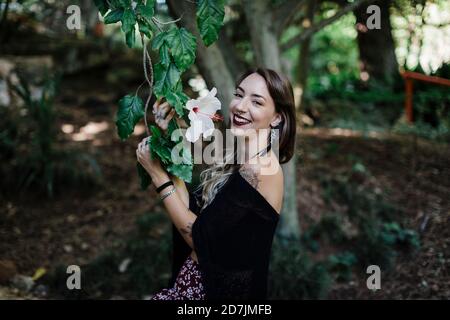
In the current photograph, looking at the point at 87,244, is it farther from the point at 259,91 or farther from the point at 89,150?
the point at 259,91

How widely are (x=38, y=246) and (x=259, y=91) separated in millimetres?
3057

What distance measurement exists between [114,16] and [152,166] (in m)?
0.67

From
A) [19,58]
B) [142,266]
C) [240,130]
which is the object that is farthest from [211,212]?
[19,58]

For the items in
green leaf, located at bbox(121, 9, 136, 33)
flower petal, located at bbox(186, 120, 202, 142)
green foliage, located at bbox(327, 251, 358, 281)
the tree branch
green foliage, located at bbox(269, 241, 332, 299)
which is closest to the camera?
green leaf, located at bbox(121, 9, 136, 33)

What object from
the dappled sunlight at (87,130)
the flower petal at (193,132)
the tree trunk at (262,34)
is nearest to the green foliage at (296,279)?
the tree trunk at (262,34)

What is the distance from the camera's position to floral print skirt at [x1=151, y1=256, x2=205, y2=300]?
2215 mm

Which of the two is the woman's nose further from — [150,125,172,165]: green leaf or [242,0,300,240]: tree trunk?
[242,0,300,240]: tree trunk

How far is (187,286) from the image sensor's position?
Answer: 2236 millimetres

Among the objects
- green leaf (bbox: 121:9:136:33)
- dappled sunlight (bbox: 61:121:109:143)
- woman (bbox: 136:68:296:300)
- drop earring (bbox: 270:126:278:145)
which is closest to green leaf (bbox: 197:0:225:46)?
green leaf (bbox: 121:9:136:33)

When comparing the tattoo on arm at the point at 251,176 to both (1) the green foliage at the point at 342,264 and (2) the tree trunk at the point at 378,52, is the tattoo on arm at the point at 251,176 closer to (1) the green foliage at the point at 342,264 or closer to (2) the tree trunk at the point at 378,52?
(1) the green foliage at the point at 342,264

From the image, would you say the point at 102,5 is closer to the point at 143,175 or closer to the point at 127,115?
the point at 127,115

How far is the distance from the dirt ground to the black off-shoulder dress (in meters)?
1.77

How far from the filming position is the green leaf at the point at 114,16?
1.81 metres

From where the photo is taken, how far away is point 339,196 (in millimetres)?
4695
